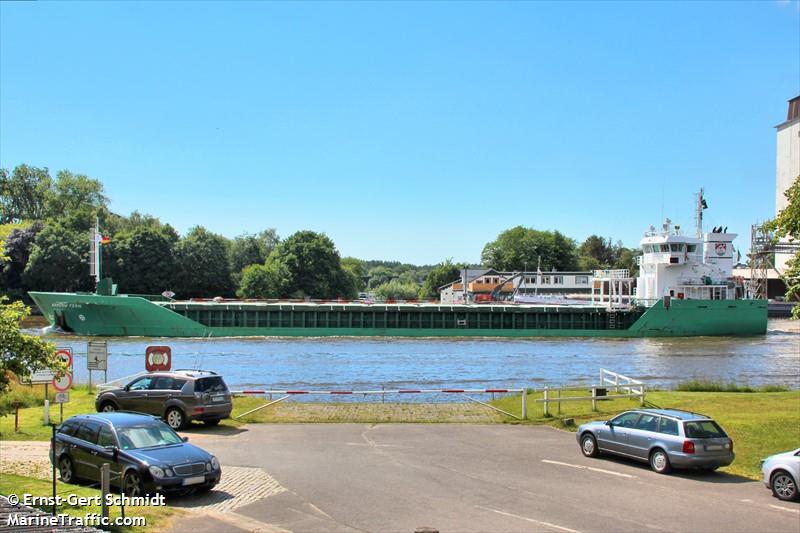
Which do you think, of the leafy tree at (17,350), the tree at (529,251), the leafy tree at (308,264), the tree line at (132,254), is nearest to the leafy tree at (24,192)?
the tree line at (132,254)

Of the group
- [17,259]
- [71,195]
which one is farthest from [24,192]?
[17,259]

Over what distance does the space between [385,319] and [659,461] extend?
5074 cm

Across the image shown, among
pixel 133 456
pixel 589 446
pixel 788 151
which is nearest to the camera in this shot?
pixel 133 456

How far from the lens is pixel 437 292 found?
134000mm

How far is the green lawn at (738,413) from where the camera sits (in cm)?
1531

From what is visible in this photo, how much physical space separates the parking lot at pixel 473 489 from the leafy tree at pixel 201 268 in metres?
81.3

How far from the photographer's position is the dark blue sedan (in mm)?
10586

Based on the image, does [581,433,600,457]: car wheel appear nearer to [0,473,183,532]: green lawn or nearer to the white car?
the white car

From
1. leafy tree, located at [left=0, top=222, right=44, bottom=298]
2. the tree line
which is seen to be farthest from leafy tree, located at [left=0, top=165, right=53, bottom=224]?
leafy tree, located at [left=0, top=222, right=44, bottom=298]

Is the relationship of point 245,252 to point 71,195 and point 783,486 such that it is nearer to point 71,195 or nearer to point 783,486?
point 71,195

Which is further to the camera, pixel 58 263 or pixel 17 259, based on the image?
pixel 17 259

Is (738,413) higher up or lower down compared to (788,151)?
lower down

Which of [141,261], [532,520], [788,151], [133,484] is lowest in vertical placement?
[532,520]

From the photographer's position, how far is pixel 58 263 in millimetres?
89562
